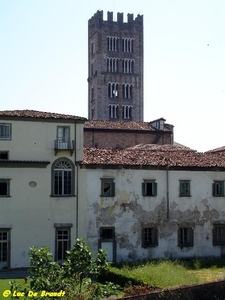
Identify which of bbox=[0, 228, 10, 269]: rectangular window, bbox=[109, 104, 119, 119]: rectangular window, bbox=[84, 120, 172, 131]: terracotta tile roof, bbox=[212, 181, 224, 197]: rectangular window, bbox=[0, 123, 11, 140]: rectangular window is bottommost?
bbox=[0, 228, 10, 269]: rectangular window

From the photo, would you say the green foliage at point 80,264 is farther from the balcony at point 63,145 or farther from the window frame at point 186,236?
the window frame at point 186,236

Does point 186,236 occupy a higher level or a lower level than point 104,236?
lower

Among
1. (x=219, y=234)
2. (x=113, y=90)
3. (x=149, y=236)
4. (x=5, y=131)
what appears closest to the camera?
(x=5, y=131)

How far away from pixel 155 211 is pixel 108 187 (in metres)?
3.67

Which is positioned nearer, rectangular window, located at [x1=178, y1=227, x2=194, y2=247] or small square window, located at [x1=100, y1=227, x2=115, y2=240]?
small square window, located at [x1=100, y1=227, x2=115, y2=240]

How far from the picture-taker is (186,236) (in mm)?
35312

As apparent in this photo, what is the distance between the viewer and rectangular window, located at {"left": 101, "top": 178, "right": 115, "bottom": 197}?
33.3 m

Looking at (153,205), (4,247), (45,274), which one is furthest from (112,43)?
(45,274)

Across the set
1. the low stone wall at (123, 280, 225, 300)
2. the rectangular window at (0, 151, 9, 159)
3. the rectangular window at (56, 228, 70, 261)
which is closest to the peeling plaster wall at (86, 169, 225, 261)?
the rectangular window at (56, 228, 70, 261)

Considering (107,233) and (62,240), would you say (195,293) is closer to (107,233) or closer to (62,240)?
(62,240)

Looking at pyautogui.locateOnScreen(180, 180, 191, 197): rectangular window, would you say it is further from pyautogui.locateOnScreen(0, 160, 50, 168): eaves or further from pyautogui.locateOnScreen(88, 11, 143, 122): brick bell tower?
pyautogui.locateOnScreen(88, 11, 143, 122): brick bell tower

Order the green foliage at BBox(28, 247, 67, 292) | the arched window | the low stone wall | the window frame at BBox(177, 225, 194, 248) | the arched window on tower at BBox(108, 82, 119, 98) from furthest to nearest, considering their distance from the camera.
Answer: the arched window on tower at BBox(108, 82, 119, 98) < the window frame at BBox(177, 225, 194, 248) < the arched window < the green foliage at BBox(28, 247, 67, 292) < the low stone wall

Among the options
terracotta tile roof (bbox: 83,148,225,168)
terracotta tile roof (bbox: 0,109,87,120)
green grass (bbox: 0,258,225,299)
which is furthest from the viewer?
terracotta tile roof (bbox: 83,148,225,168)

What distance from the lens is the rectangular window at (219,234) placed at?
35.9m
